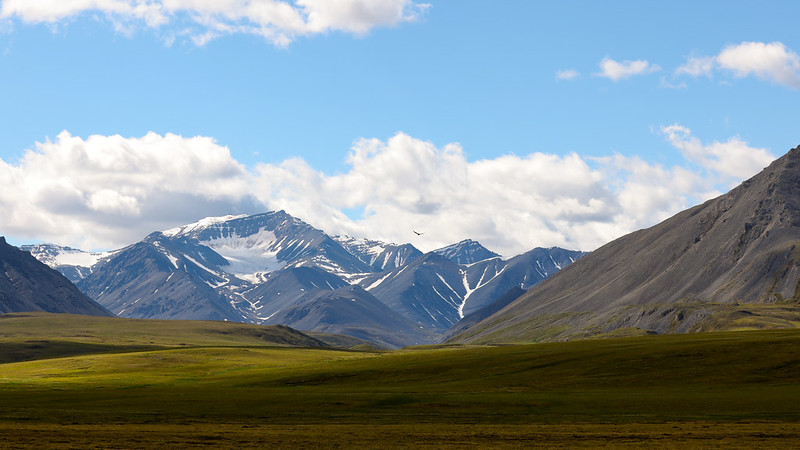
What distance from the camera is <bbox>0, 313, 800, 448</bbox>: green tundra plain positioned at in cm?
5341

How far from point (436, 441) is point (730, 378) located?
209 feet

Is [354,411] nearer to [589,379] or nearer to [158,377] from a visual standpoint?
[589,379]

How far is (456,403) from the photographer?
82.4 m

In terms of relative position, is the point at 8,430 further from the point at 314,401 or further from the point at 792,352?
the point at 792,352

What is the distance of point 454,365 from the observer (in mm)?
130875

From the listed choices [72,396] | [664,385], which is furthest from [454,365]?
[72,396]

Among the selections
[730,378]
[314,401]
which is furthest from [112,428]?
[730,378]

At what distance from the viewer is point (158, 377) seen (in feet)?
450

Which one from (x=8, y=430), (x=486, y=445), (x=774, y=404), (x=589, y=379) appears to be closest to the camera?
(x=486, y=445)

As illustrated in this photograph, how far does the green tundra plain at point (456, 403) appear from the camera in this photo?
175ft

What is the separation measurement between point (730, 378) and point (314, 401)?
5322cm

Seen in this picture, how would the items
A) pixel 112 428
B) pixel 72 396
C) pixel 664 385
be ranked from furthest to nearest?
pixel 664 385, pixel 72 396, pixel 112 428

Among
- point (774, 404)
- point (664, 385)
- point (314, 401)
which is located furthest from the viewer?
point (664, 385)

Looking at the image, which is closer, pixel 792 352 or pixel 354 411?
pixel 354 411
